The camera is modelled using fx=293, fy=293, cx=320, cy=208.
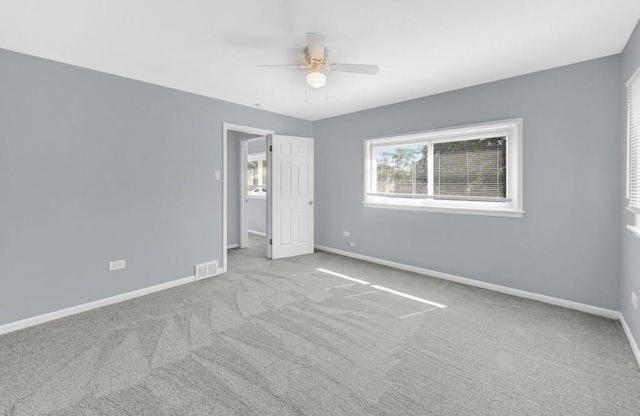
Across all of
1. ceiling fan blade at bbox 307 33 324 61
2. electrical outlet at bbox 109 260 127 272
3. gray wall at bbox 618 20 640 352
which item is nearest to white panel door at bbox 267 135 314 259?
electrical outlet at bbox 109 260 127 272

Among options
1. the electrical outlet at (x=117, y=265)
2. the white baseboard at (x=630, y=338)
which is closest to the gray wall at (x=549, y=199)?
the white baseboard at (x=630, y=338)

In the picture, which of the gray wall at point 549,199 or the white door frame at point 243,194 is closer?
the gray wall at point 549,199

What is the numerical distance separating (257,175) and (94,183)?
4859mm

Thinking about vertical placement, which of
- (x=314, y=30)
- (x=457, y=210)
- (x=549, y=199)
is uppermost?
(x=314, y=30)

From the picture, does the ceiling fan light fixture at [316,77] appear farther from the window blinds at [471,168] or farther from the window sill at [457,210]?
the window sill at [457,210]

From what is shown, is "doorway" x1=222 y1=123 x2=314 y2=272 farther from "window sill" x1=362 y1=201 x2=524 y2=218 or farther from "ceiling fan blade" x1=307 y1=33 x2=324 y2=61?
"ceiling fan blade" x1=307 y1=33 x2=324 y2=61

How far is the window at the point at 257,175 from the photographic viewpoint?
765 cm

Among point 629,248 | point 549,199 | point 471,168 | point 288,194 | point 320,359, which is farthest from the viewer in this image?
point 288,194

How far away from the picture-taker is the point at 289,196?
526 cm

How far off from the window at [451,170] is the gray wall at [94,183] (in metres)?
2.62

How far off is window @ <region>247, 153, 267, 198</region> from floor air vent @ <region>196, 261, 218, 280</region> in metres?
3.51

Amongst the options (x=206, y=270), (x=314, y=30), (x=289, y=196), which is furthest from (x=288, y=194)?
(x=314, y=30)

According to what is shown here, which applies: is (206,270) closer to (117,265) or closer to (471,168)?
(117,265)

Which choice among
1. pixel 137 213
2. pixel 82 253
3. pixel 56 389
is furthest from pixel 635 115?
pixel 82 253
